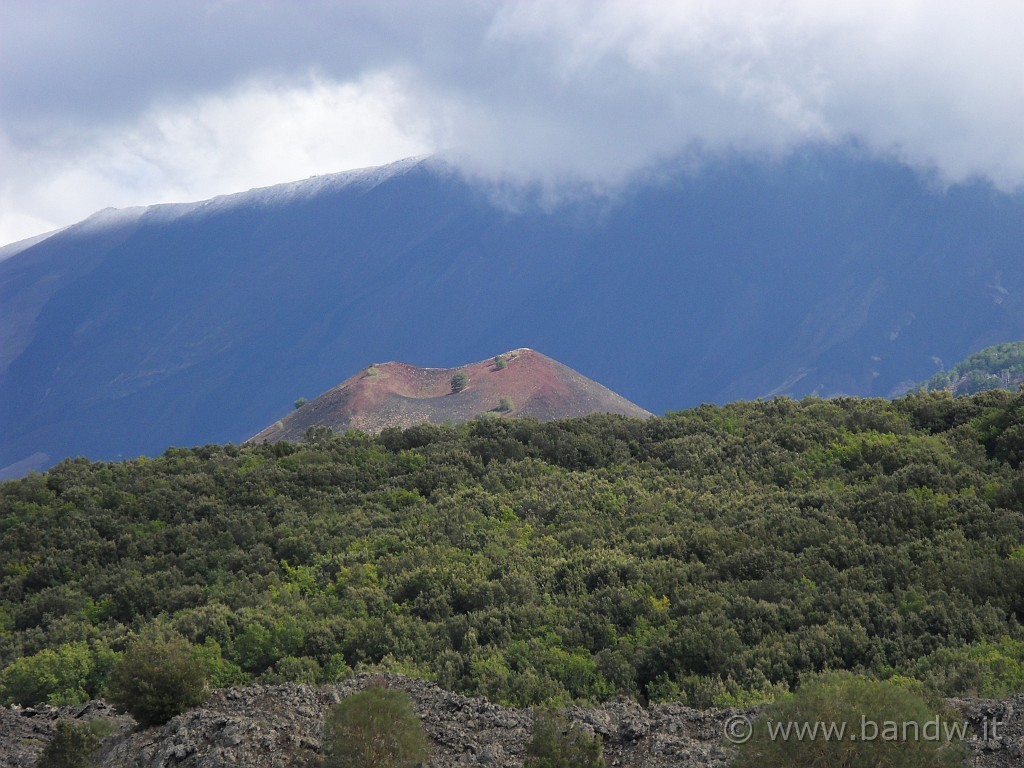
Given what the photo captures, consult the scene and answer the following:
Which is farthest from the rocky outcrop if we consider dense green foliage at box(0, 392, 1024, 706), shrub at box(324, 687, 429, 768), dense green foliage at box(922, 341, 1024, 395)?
dense green foliage at box(922, 341, 1024, 395)

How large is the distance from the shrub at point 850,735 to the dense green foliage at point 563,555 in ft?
11.5

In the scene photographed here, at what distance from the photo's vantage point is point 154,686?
35.6 ft

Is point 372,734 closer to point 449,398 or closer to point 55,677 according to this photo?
point 55,677

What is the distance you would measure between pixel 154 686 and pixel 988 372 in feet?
400

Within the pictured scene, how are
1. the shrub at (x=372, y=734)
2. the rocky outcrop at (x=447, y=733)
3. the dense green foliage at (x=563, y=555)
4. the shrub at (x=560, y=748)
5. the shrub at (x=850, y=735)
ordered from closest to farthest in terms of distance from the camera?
the shrub at (x=850, y=735) → the shrub at (x=560, y=748) → the shrub at (x=372, y=734) → the rocky outcrop at (x=447, y=733) → the dense green foliage at (x=563, y=555)

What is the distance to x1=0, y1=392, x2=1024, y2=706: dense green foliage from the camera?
43.4 ft

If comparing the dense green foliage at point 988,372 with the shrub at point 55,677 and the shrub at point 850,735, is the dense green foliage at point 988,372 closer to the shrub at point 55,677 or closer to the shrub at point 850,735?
the shrub at point 55,677

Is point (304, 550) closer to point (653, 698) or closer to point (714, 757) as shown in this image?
point (653, 698)

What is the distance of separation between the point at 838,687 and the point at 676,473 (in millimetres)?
14691

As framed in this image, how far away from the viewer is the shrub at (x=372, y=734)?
8.98m

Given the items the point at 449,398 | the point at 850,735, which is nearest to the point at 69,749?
the point at 850,735

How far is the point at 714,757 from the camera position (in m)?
9.60

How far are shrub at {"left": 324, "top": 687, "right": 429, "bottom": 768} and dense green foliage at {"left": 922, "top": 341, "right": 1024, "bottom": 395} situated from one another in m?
109

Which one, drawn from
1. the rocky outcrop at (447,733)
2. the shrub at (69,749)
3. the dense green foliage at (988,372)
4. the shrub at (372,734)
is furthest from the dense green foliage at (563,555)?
the dense green foliage at (988,372)
